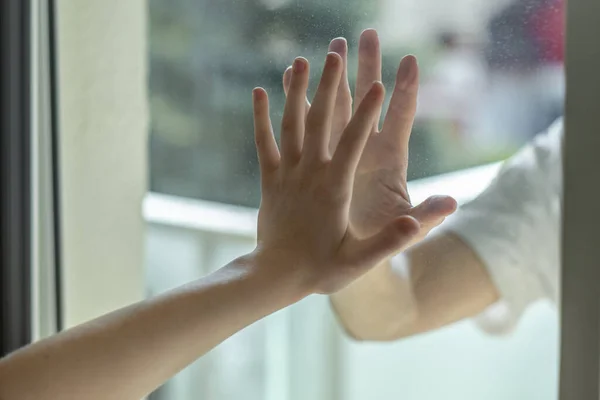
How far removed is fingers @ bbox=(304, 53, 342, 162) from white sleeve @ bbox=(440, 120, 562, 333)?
173mm

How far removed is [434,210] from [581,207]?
0.11 meters

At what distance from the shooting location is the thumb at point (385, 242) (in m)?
0.48

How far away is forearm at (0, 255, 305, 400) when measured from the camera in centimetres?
50

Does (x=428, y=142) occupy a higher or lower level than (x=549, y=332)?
higher

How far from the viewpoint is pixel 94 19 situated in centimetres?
93

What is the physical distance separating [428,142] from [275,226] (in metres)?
0.18

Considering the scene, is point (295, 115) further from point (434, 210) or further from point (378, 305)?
point (378, 305)

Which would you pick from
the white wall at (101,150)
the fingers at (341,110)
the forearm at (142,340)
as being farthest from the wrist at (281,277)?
the white wall at (101,150)

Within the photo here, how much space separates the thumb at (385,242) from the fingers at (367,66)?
138 millimetres

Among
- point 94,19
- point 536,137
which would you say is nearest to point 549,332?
point 536,137

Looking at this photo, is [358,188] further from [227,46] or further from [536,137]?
[227,46]

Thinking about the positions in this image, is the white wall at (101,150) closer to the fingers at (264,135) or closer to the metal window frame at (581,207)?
the fingers at (264,135)

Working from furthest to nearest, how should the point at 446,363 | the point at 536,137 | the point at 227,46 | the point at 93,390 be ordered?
the point at 446,363
the point at 227,46
the point at 536,137
the point at 93,390

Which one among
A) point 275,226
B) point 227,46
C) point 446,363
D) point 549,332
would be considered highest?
point 227,46
